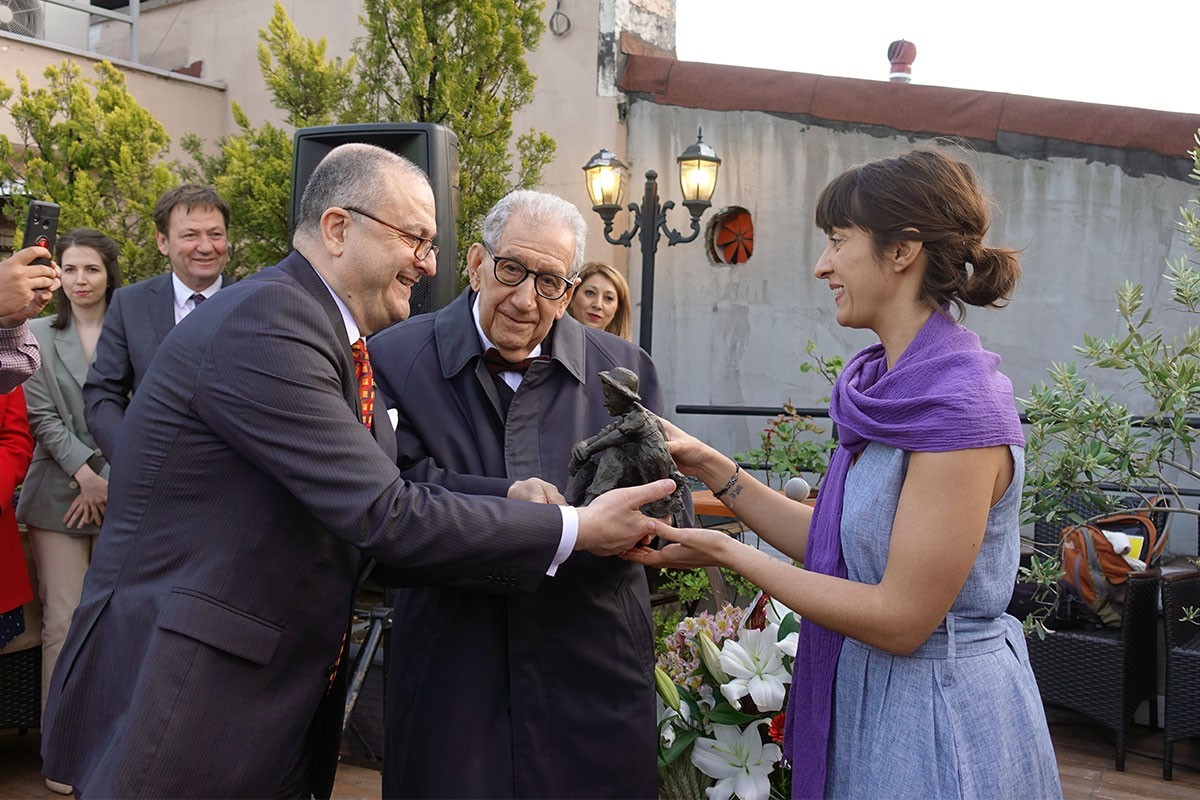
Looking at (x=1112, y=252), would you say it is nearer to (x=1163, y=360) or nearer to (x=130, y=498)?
(x=1163, y=360)

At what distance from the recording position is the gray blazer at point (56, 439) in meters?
4.38

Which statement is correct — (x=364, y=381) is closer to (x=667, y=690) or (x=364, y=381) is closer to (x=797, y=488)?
(x=667, y=690)

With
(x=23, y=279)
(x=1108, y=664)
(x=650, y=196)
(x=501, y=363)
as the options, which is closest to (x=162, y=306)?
(x=23, y=279)

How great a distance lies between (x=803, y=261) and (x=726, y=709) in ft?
20.6

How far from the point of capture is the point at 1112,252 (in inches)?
286

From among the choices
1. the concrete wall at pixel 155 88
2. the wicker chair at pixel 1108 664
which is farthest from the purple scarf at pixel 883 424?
the concrete wall at pixel 155 88

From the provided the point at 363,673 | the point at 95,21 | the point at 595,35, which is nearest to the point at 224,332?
the point at 363,673

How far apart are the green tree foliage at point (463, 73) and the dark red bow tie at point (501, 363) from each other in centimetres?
471

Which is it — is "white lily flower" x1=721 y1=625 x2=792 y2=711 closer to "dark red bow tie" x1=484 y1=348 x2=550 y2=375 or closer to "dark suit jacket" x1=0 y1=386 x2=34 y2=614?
"dark red bow tie" x1=484 y1=348 x2=550 y2=375

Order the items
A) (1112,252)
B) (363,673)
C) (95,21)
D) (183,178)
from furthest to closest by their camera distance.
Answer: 1. (95,21)
2. (183,178)
3. (1112,252)
4. (363,673)

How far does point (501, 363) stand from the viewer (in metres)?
2.39

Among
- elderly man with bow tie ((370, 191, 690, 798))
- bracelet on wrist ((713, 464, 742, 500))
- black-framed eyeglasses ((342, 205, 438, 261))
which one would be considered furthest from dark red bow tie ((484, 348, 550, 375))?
bracelet on wrist ((713, 464, 742, 500))

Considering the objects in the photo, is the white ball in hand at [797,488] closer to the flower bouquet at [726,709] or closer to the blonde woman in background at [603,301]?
the flower bouquet at [726,709]

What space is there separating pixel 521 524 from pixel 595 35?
24.9ft
